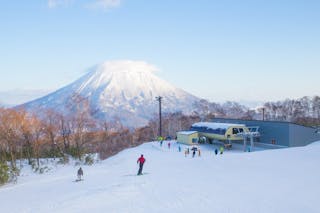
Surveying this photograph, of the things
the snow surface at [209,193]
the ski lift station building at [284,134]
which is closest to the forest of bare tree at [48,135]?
the snow surface at [209,193]

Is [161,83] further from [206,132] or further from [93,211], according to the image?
[93,211]

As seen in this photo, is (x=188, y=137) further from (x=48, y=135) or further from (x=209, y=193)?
(x=209, y=193)

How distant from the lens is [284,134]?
1105 inches

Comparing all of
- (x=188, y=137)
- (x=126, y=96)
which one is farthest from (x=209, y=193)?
(x=126, y=96)

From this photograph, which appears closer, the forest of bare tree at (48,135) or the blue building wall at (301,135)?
the blue building wall at (301,135)

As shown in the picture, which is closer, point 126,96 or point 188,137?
point 188,137

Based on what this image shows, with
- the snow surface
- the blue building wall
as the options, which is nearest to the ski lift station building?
the blue building wall

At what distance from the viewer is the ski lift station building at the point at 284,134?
27719 mm

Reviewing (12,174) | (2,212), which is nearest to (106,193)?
(2,212)

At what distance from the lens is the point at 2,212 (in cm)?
1183

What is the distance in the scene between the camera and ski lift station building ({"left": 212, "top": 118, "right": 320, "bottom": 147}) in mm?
27719

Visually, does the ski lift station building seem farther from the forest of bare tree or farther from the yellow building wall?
the forest of bare tree

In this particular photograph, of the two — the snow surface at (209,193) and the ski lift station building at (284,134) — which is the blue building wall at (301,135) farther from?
the snow surface at (209,193)

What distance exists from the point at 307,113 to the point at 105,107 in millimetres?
78155
